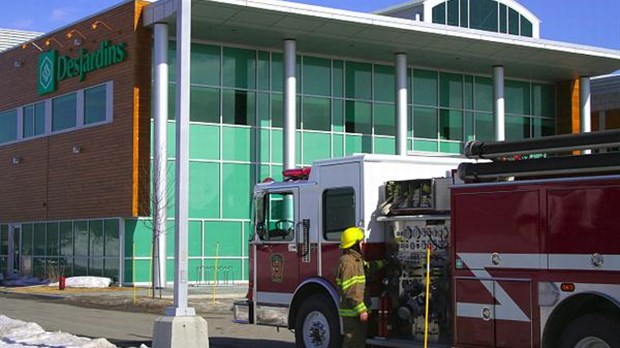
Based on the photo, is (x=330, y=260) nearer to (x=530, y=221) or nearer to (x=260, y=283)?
(x=260, y=283)

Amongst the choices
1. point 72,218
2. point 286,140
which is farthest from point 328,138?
point 72,218

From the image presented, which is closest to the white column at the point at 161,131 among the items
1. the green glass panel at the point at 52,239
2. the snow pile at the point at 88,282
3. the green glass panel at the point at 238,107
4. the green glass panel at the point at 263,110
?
the snow pile at the point at 88,282

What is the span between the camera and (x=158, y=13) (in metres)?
30.1

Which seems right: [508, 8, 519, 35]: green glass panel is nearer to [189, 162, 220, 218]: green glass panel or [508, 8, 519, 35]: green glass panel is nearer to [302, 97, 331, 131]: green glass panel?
[302, 97, 331, 131]: green glass panel

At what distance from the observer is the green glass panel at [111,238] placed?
31.5 metres

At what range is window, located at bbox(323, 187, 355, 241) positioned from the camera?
39.0 feet

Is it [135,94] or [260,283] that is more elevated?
[135,94]

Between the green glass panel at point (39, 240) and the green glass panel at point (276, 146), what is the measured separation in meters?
9.95

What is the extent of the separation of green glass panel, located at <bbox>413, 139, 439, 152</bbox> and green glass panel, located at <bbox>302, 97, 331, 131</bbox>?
417cm

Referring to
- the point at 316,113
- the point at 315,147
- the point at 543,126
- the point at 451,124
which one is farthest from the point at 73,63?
the point at 543,126

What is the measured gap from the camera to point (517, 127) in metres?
40.1

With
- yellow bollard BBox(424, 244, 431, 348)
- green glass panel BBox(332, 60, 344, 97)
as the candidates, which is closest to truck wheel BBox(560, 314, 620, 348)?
yellow bollard BBox(424, 244, 431, 348)

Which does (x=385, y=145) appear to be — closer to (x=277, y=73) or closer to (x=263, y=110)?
(x=277, y=73)

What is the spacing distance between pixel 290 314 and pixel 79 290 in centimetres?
1917
